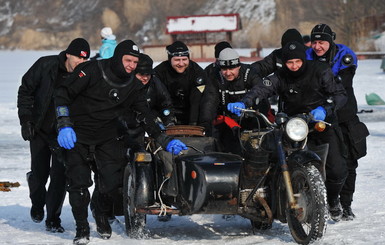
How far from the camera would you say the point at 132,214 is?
7.11 m

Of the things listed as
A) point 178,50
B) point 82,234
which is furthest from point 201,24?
point 82,234

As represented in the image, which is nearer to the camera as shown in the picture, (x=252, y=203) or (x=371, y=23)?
(x=252, y=203)

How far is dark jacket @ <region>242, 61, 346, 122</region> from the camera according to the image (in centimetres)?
731

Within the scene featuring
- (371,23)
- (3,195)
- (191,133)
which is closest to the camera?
(191,133)

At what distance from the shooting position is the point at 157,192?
285 inches

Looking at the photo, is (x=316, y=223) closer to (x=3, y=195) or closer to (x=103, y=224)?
(x=103, y=224)

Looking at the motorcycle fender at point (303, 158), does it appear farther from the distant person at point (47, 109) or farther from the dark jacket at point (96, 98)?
the distant person at point (47, 109)

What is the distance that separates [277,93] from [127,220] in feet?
5.52

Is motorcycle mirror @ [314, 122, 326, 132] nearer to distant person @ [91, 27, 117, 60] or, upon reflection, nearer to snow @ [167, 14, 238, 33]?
distant person @ [91, 27, 117, 60]

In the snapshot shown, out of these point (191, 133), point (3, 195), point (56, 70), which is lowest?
point (3, 195)

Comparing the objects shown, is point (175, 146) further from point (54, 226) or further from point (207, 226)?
point (54, 226)

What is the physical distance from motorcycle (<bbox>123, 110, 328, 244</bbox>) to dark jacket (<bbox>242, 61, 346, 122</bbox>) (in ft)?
1.18

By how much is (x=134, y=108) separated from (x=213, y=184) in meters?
1.14

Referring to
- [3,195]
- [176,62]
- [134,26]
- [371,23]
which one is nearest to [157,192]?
[176,62]
